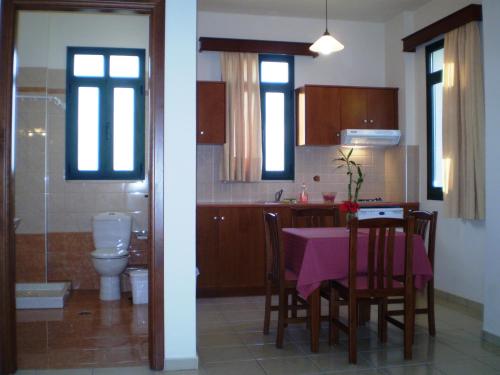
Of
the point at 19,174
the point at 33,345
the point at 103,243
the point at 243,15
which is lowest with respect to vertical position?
the point at 33,345

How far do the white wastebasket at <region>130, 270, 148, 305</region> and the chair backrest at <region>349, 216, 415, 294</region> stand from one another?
7.98 feet

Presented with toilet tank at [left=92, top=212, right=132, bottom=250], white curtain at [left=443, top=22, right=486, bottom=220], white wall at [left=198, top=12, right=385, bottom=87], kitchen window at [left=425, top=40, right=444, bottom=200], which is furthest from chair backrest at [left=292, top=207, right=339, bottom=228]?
white wall at [left=198, top=12, right=385, bottom=87]

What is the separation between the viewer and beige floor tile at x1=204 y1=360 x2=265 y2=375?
314 cm

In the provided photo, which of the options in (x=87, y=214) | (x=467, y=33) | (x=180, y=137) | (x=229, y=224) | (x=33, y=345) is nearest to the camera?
(x=180, y=137)

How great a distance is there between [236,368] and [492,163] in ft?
7.56

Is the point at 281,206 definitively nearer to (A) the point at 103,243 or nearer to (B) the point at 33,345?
(A) the point at 103,243

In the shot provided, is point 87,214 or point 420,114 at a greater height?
point 420,114

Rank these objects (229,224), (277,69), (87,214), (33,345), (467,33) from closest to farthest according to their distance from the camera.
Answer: (33,345) < (467,33) < (229,224) < (87,214) < (277,69)

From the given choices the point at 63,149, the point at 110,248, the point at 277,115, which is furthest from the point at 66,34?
the point at 277,115

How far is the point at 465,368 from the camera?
322cm

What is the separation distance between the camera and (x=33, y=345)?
3682mm

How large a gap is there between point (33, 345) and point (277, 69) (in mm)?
3956

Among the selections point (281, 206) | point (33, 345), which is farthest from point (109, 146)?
point (33, 345)

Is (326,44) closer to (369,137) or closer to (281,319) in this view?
(369,137)
